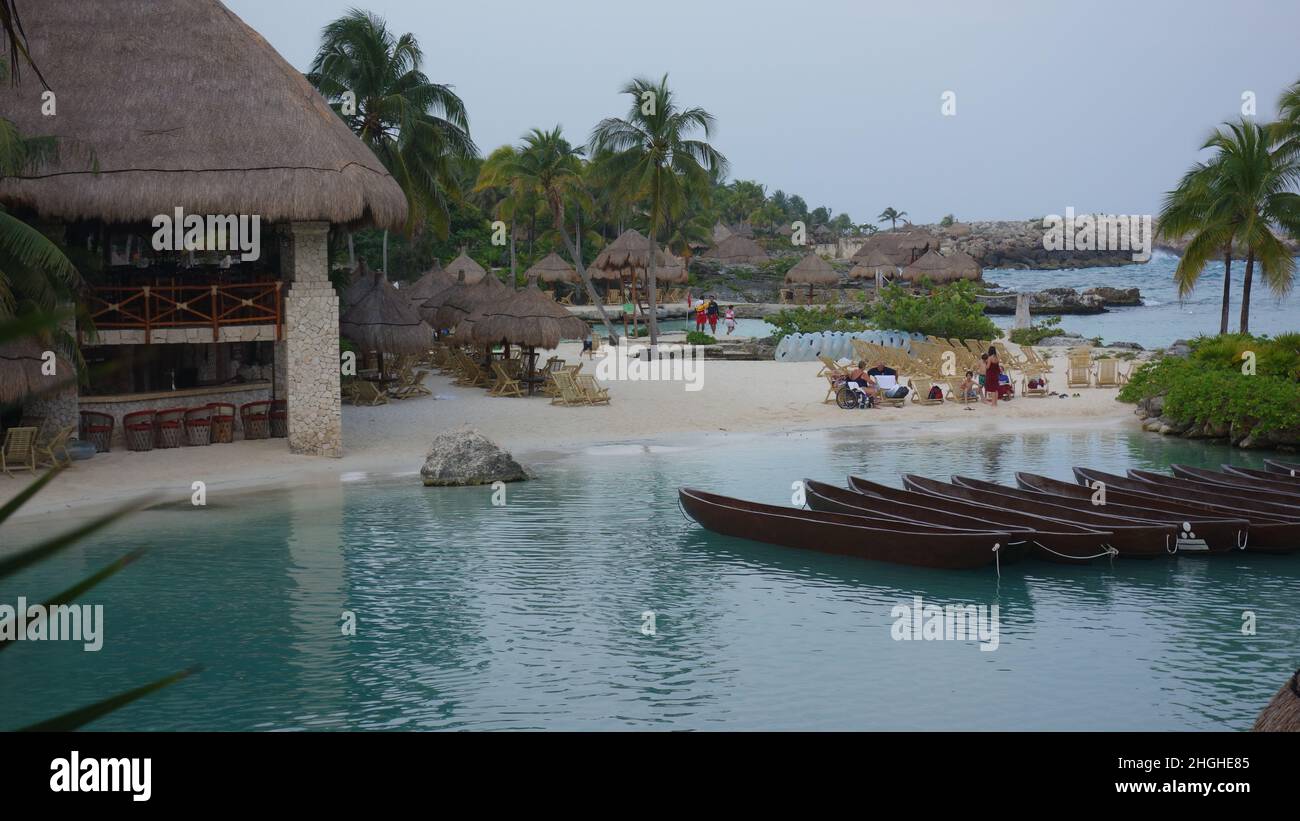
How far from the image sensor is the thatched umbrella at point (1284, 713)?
5.08 m

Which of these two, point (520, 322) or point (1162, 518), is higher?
point (520, 322)

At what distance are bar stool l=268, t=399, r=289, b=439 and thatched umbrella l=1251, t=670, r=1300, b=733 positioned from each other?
778 inches

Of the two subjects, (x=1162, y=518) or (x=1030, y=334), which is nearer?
(x=1162, y=518)

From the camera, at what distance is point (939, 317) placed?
36.2 metres

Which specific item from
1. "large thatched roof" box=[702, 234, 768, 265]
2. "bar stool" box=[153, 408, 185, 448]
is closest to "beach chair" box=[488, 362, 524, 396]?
"bar stool" box=[153, 408, 185, 448]

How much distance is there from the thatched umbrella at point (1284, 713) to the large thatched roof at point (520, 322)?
2384 centimetres

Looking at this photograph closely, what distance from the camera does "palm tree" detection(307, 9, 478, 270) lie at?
29.3m

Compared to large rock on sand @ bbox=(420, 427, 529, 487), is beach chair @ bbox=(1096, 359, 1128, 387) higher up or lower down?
higher up

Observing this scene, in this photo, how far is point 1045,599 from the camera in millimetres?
13883

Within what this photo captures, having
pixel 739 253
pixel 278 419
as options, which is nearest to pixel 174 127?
pixel 278 419

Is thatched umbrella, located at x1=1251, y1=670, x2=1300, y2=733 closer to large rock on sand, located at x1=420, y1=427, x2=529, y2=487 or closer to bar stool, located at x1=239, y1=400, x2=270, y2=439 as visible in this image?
large rock on sand, located at x1=420, y1=427, x2=529, y2=487

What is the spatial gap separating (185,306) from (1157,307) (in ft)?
241

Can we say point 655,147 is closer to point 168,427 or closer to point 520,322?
point 520,322
